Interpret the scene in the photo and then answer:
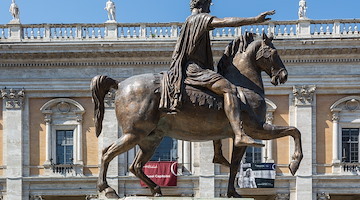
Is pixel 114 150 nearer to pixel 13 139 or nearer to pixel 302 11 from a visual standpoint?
pixel 13 139

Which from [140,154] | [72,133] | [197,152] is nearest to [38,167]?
[72,133]

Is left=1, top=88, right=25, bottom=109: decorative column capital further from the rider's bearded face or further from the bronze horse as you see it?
the rider's bearded face

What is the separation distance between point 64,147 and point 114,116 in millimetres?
2328

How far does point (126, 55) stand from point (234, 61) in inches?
784

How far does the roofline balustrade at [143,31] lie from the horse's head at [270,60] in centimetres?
1973

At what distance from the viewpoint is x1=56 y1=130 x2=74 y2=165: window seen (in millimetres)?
27547

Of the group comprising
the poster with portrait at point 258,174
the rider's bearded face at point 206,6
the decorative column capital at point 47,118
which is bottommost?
the poster with portrait at point 258,174

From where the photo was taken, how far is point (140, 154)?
741cm

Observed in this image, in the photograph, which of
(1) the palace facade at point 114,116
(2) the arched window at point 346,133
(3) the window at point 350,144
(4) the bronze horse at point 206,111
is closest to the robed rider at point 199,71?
(4) the bronze horse at point 206,111

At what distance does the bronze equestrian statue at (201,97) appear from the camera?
6918mm

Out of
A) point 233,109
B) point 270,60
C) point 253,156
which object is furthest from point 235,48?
point 253,156

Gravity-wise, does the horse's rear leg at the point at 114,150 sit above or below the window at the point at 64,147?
above

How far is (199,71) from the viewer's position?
7035 mm

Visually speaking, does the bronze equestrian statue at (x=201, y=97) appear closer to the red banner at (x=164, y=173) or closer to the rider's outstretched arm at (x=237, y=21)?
the rider's outstretched arm at (x=237, y=21)
